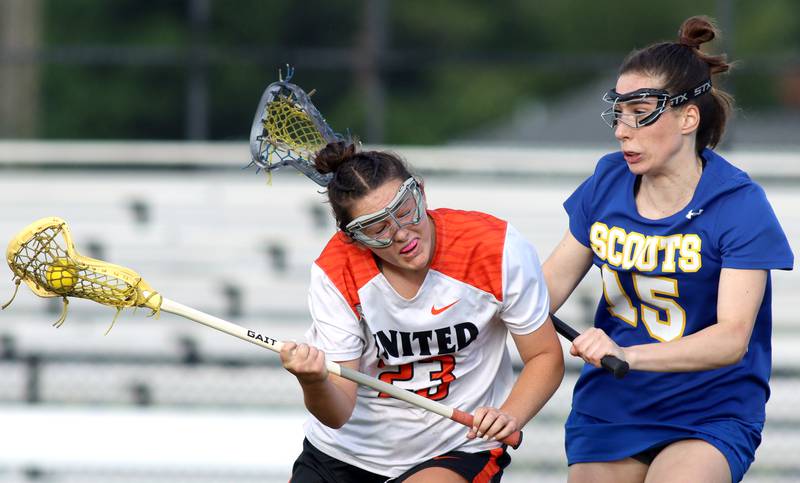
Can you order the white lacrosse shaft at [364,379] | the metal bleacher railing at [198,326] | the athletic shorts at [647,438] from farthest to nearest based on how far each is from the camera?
the metal bleacher railing at [198,326]
the white lacrosse shaft at [364,379]
the athletic shorts at [647,438]

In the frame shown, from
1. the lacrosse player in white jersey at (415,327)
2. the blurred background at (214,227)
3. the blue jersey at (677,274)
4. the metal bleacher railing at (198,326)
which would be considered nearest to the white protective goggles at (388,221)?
the lacrosse player in white jersey at (415,327)

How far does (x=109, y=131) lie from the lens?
56.2 ft

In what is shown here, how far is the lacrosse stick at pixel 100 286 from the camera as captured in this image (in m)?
3.30

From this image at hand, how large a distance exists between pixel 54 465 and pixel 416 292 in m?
2.21

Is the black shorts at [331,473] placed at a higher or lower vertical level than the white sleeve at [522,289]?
lower

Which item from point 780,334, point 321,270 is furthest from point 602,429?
point 780,334

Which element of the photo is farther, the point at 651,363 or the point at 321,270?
the point at 321,270

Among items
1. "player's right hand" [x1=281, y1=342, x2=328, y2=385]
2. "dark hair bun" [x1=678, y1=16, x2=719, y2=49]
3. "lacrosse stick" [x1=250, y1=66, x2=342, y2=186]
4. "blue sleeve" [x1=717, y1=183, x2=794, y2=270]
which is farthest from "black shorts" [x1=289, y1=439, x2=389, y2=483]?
"dark hair bun" [x1=678, y1=16, x2=719, y2=49]

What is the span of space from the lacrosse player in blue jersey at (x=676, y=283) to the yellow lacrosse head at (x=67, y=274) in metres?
1.21

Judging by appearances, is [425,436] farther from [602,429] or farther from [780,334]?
[780,334]

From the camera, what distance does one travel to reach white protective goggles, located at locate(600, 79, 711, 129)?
325 cm

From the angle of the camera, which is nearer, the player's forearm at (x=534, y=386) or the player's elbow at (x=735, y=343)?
the player's elbow at (x=735, y=343)

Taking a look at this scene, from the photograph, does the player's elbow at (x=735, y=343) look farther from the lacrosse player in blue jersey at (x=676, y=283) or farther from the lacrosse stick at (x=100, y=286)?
the lacrosse stick at (x=100, y=286)

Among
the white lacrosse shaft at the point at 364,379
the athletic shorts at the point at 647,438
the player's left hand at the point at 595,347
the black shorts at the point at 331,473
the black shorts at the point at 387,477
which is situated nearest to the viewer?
the player's left hand at the point at 595,347
